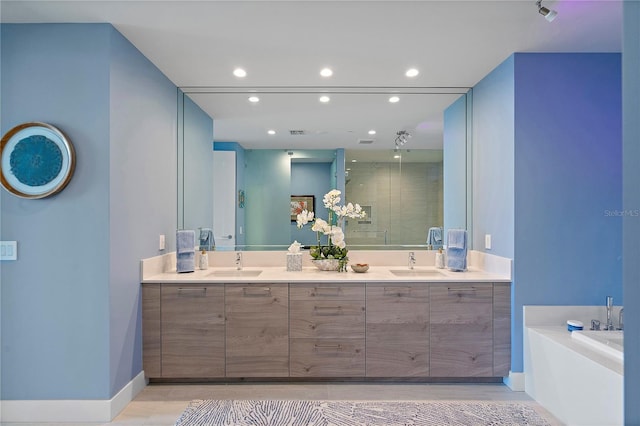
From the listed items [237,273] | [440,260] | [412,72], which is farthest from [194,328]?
[412,72]

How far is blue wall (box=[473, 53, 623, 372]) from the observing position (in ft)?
8.70

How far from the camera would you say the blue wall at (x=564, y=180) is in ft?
8.70

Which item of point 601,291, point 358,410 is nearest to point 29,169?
point 358,410

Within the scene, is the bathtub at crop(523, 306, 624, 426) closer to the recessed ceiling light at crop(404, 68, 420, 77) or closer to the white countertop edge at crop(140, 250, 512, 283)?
the white countertop edge at crop(140, 250, 512, 283)

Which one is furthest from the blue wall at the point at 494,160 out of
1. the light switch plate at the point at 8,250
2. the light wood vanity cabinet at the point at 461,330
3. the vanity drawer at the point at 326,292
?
the light switch plate at the point at 8,250

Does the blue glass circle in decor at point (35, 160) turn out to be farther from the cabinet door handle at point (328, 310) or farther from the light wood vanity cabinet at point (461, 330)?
the light wood vanity cabinet at point (461, 330)

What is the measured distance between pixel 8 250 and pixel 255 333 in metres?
1.67

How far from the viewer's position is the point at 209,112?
137 inches

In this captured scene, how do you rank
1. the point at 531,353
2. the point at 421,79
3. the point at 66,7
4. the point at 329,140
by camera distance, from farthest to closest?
the point at 329,140 < the point at 421,79 < the point at 531,353 < the point at 66,7

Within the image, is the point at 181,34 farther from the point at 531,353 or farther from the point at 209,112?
the point at 531,353

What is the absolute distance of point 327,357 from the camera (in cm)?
275

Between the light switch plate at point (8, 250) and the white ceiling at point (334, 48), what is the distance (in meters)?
1.38

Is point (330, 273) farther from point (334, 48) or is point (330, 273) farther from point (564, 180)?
point (564, 180)

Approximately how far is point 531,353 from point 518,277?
1.76 feet
